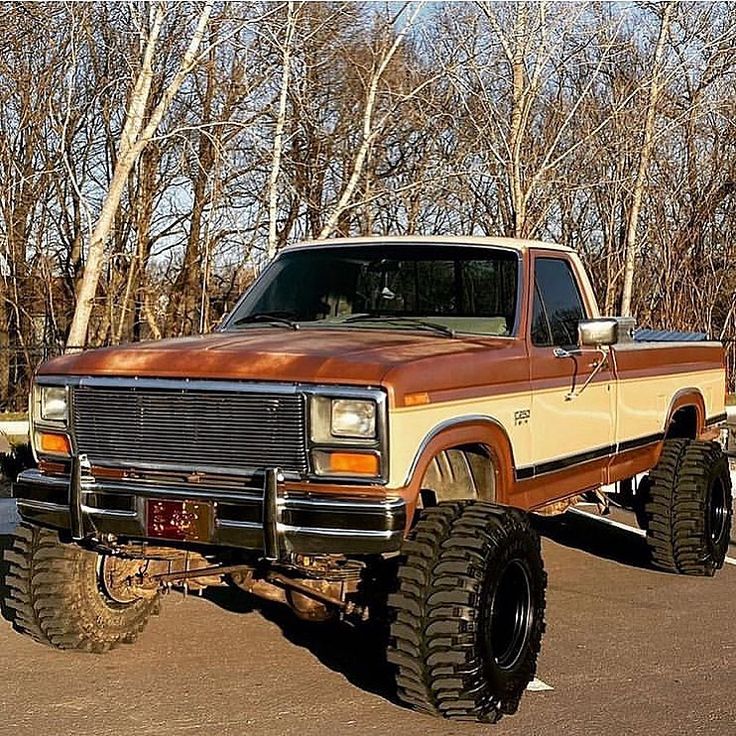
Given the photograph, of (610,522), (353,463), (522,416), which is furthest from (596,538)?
(353,463)

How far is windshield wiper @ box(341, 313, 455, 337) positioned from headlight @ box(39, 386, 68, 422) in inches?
64.7

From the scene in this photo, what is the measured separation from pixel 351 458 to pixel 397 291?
1960 millimetres

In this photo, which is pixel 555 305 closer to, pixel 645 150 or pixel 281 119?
pixel 281 119

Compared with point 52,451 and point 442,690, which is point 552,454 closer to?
point 442,690

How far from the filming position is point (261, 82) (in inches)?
914

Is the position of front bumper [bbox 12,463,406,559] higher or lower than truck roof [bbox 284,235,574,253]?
lower

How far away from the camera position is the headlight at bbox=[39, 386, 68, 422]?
18.6 feet

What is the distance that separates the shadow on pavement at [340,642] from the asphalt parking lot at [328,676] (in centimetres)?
1

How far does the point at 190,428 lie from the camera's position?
530 cm

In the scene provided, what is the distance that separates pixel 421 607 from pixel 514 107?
18201mm

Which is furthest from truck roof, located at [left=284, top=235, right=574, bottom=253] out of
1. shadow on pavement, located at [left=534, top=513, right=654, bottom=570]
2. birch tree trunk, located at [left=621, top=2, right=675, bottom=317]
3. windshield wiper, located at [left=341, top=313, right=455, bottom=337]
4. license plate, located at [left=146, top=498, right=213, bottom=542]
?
birch tree trunk, located at [left=621, top=2, right=675, bottom=317]

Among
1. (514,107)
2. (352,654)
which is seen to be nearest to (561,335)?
(352,654)

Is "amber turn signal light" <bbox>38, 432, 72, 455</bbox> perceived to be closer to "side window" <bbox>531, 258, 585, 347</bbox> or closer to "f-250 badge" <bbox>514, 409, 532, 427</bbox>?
"f-250 badge" <bbox>514, 409, 532, 427</bbox>

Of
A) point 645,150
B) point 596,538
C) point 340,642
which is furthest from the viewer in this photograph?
point 645,150
